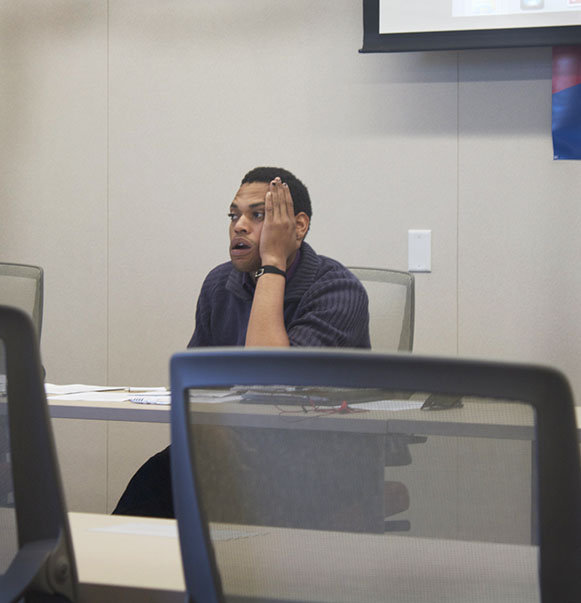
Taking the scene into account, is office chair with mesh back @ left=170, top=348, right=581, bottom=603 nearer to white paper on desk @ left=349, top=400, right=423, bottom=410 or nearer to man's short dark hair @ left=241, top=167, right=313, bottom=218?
white paper on desk @ left=349, top=400, right=423, bottom=410

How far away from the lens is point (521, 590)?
724 mm

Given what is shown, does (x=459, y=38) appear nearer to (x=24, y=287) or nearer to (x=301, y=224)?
(x=301, y=224)

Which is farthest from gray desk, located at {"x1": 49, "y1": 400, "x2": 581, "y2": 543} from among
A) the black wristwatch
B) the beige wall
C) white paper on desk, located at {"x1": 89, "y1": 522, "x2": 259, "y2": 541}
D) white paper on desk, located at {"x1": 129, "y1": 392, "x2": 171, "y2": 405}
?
the beige wall

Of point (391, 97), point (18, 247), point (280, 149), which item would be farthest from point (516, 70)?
point (18, 247)

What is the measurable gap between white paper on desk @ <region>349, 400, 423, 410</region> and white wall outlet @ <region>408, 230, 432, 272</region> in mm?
2377

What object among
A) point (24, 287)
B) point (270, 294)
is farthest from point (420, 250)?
point (24, 287)

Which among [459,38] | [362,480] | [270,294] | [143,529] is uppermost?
[459,38]

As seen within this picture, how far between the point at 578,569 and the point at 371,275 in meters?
1.84

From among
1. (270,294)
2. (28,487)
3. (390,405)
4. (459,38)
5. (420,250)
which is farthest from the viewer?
(420,250)

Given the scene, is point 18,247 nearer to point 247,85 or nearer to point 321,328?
point 247,85

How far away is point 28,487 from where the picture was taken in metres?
0.90

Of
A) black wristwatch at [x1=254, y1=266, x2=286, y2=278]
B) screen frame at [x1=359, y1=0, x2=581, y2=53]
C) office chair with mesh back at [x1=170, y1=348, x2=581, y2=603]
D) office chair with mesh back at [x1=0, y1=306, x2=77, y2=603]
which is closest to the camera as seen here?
office chair with mesh back at [x1=170, y1=348, x2=581, y2=603]

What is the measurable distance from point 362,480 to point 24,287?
2015 millimetres

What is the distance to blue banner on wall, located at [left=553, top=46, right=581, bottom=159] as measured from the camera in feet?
9.53
